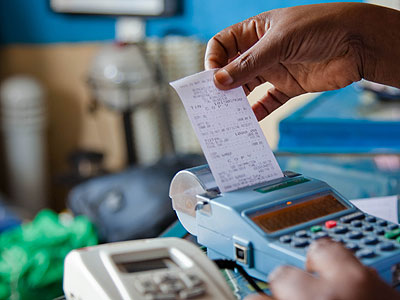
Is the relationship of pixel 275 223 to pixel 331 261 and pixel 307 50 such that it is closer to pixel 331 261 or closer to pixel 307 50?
pixel 331 261

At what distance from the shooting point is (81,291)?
56 cm

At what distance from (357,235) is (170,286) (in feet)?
0.79

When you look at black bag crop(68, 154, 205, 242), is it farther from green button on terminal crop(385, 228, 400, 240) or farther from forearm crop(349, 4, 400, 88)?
green button on terminal crop(385, 228, 400, 240)

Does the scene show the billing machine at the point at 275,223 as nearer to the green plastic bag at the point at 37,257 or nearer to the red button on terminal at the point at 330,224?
the red button on terminal at the point at 330,224

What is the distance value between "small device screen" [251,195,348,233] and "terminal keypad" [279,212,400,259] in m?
0.02

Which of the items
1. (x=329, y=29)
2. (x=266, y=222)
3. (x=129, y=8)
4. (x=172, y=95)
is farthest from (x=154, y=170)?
(x=266, y=222)

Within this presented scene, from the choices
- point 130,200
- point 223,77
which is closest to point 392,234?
point 223,77

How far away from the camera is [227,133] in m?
0.73

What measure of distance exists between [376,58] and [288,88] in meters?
0.16

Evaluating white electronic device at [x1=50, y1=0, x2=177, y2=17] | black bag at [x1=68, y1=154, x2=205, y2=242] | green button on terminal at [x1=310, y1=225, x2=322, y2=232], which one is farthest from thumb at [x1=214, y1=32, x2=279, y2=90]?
white electronic device at [x1=50, y1=0, x2=177, y2=17]

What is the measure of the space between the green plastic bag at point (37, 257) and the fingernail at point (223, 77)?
→ 154cm

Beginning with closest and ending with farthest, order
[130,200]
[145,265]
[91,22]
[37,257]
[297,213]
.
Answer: [145,265], [297,213], [37,257], [130,200], [91,22]

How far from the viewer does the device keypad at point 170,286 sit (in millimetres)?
507

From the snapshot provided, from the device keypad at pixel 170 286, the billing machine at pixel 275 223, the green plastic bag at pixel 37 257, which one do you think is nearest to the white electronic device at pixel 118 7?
the green plastic bag at pixel 37 257
